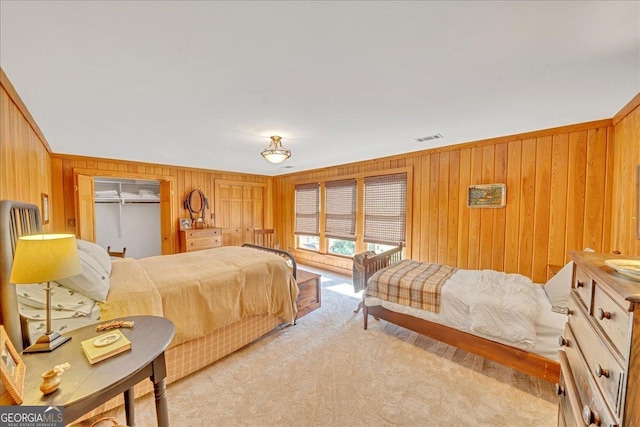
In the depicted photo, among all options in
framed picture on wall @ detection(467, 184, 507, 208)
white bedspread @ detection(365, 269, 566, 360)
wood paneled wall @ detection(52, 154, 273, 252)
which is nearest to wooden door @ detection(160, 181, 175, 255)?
wood paneled wall @ detection(52, 154, 273, 252)

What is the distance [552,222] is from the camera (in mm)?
2932

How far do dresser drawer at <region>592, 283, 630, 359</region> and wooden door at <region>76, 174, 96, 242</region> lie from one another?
18.5 feet

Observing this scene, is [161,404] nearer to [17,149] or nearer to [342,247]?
[17,149]

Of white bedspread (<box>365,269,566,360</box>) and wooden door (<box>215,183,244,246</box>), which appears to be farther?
wooden door (<box>215,183,244,246</box>)

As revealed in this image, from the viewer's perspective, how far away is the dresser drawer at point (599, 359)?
0.74 metres

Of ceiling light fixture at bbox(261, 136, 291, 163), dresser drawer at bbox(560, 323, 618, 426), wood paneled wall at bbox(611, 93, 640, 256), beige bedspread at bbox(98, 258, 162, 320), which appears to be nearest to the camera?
dresser drawer at bbox(560, 323, 618, 426)

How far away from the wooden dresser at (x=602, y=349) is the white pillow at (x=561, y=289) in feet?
4.05

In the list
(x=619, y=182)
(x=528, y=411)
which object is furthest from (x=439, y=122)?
(x=528, y=411)

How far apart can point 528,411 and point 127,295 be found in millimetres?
2980

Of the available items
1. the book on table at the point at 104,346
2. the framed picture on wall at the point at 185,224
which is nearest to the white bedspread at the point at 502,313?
the book on table at the point at 104,346

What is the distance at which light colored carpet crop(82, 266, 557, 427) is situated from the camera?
171 centimetres

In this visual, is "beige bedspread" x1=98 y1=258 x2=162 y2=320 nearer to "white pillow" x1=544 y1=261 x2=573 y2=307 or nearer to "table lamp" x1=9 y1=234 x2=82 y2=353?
"table lamp" x1=9 y1=234 x2=82 y2=353

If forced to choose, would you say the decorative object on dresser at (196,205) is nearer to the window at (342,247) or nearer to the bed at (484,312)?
the window at (342,247)

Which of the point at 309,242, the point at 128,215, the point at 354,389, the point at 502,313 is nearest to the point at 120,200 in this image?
the point at 128,215
